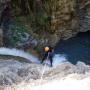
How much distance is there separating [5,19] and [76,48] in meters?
4.89

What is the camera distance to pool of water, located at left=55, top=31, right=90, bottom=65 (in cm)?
1697

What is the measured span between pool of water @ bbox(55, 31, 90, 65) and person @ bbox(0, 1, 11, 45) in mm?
3576

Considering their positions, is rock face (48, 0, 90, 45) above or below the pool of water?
above

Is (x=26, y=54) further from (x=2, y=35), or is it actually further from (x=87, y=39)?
(x=87, y=39)

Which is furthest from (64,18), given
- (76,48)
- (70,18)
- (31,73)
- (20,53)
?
(31,73)

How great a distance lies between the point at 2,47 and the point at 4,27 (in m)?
1.14

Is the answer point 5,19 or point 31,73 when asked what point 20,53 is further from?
point 31,73

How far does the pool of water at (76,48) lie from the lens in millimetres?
16969

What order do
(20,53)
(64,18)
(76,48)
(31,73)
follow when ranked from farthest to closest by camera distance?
(76,48) < (64,18) < (20,53) < (31,73)

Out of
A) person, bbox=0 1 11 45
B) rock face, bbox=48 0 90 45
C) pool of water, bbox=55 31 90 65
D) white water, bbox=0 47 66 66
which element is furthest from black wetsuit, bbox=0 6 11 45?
pool of water, bbox=55 31 90 65

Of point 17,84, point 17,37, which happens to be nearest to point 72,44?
point 17,37

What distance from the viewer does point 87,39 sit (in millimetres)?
19031

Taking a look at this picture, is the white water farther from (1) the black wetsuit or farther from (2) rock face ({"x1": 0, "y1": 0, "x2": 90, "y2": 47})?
(2) rock face ({"x1": 0, "y1": 0, "x2": 90, "y2": 47})

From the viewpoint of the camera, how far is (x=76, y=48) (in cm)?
1792
